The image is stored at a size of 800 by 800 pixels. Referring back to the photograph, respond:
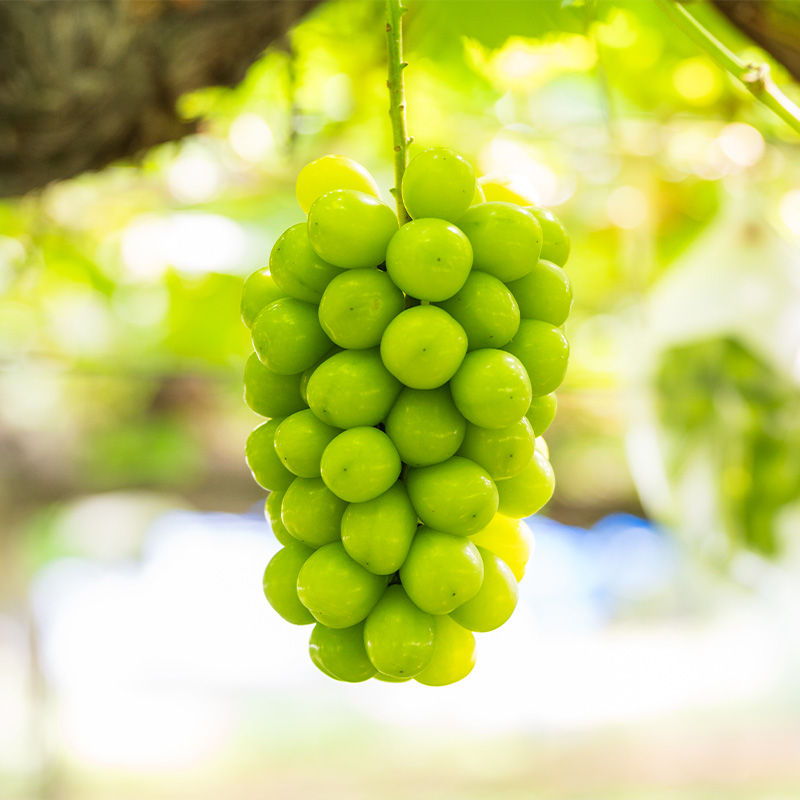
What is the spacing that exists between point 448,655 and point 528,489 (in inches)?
3.1

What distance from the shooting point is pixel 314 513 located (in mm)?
336

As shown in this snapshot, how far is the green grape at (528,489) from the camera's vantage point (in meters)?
0.35

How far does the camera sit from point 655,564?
2.84m

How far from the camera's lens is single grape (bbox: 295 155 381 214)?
A: 34 centimetres

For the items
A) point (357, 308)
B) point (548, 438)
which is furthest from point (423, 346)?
point (548, 438)

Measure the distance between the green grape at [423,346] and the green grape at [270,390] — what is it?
0.22 feet

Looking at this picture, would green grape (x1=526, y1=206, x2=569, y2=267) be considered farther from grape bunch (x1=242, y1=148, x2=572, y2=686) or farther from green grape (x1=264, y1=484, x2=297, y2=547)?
green grape (x1=264, y1=484, x2=297, y2=547)

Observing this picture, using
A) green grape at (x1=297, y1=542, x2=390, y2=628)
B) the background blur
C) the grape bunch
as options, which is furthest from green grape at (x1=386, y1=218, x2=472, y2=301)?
the background blur

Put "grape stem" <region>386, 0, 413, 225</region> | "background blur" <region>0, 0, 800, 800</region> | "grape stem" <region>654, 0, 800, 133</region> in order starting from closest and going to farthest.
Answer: "grape stem" <region>386, 0, 413, 225</region> < "grape stem" <region>654, 0, 800, 133</region> < "background blur" <region>0, 0, 800, 800</region>

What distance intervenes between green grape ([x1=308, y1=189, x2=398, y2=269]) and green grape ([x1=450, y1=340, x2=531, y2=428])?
2.4 inches

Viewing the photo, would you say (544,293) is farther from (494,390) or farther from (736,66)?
(736,66)

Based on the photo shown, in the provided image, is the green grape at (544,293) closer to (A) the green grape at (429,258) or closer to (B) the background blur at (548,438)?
(A) the green grape at (429,258)

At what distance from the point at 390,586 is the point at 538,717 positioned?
3328 millimetres

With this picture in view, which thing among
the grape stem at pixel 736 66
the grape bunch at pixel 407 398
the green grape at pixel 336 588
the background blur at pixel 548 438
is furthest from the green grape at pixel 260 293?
the background blur at pixel 548 438
